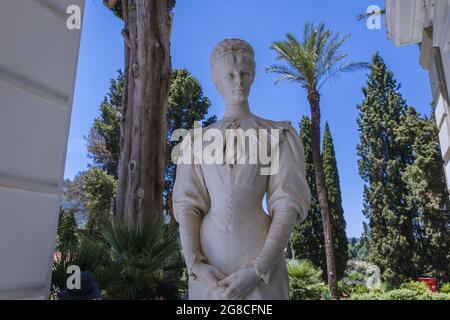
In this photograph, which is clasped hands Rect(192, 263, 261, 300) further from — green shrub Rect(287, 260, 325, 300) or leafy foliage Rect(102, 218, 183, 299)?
green shrub Rect(287, 260, 325, 300)

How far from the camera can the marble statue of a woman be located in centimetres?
181

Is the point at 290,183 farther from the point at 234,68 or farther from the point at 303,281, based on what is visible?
the point at 303,281

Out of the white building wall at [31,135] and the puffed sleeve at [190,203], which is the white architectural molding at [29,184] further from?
the puffed sleeve at [190,203]

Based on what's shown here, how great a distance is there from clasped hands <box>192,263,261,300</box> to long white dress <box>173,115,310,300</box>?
34mm

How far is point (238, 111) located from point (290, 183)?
527 mm

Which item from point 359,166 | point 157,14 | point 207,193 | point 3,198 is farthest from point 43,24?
point 359,166

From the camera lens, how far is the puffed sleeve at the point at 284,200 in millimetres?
1807

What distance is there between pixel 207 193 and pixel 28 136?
2.99 ft

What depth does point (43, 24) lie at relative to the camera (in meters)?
1.88

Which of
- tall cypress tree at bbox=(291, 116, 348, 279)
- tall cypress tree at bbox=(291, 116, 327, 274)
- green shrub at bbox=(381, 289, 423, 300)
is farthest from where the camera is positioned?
tall cypress tree at bbox=(291, 116, 327, 274)

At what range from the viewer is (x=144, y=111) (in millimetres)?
7703

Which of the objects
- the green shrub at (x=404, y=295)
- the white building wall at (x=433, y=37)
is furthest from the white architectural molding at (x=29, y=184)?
the green shrub at (x=404, y=295)

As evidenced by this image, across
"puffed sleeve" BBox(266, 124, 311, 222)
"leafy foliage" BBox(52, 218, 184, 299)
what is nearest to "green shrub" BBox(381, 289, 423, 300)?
"leafy foliage" BBox(52, 218, 184, 299)

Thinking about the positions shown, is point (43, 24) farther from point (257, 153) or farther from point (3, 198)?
point (257, 153)
